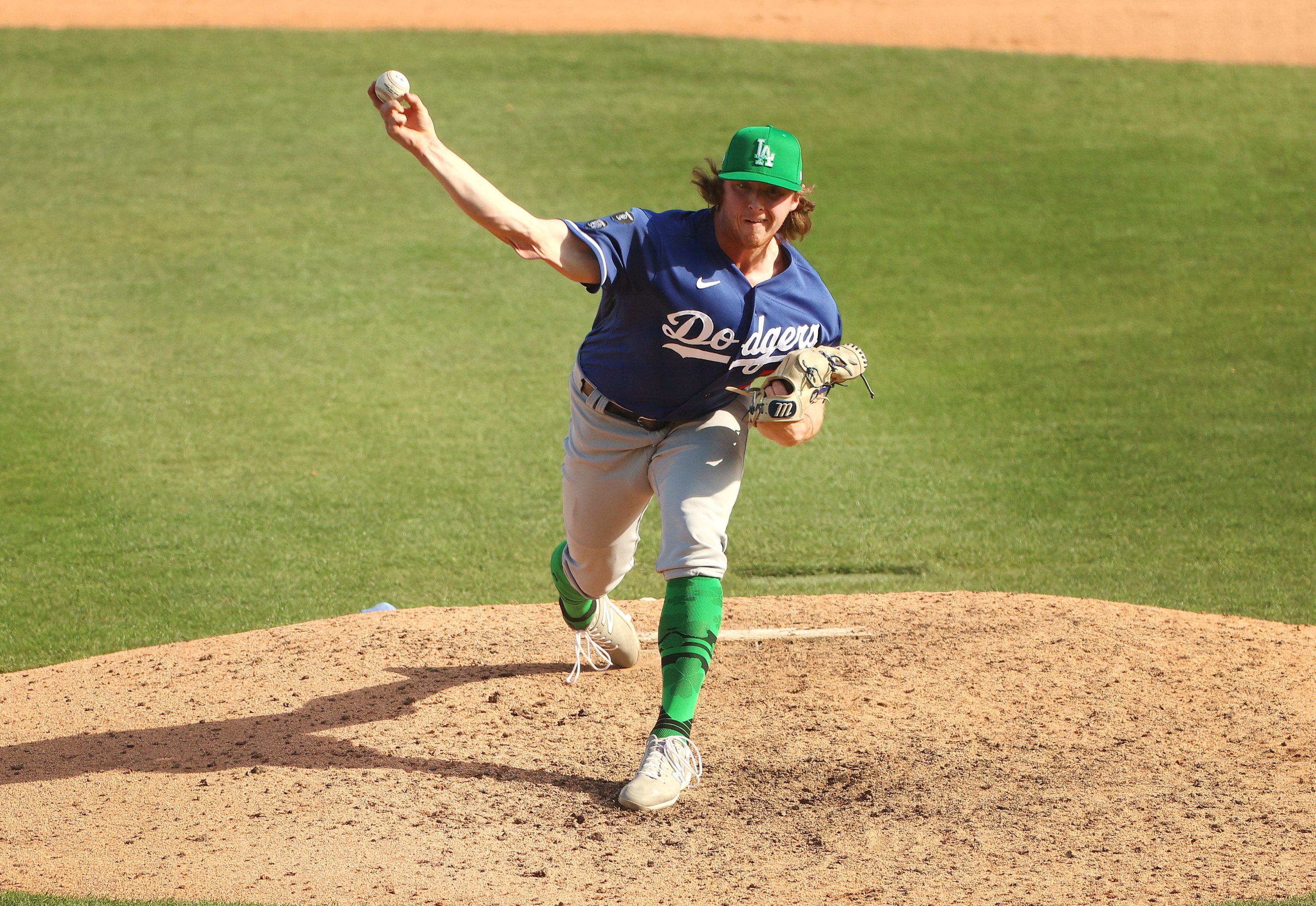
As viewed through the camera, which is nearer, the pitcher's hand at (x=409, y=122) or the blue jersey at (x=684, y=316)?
the pitcher's hand at (x=409, y=122)

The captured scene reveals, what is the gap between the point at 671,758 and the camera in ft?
12.6

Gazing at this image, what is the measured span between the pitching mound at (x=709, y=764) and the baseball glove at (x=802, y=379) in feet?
3.62

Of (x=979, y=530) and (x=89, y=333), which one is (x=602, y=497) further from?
(x=89, y=333)

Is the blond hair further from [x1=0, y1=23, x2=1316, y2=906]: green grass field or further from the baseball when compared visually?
[x1=0, y1=23, x2=1316, y2=906]: green grass field

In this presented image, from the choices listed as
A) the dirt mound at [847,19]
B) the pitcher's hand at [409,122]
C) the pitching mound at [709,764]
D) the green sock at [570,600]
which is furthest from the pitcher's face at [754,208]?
the dirt mound at [847,19]

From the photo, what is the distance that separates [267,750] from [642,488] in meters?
1.45

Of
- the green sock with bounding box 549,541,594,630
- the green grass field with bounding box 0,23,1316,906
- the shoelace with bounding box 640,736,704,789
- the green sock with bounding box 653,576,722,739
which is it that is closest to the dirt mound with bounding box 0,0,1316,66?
the green grass field with bounding box 0,23,1316,906

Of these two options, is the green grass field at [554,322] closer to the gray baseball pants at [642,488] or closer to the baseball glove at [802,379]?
the gray baseball pants at [642,488]

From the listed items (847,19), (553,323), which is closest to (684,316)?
(553,323)

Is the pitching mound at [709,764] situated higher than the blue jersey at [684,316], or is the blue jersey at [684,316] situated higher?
the blue jersey at [684,316]

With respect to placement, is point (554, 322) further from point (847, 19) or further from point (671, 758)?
point (847, 19)

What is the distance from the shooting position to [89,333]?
28.0 feet

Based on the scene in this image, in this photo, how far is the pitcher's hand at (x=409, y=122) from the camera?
11.4 feet

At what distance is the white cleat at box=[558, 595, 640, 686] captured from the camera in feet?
15.7
